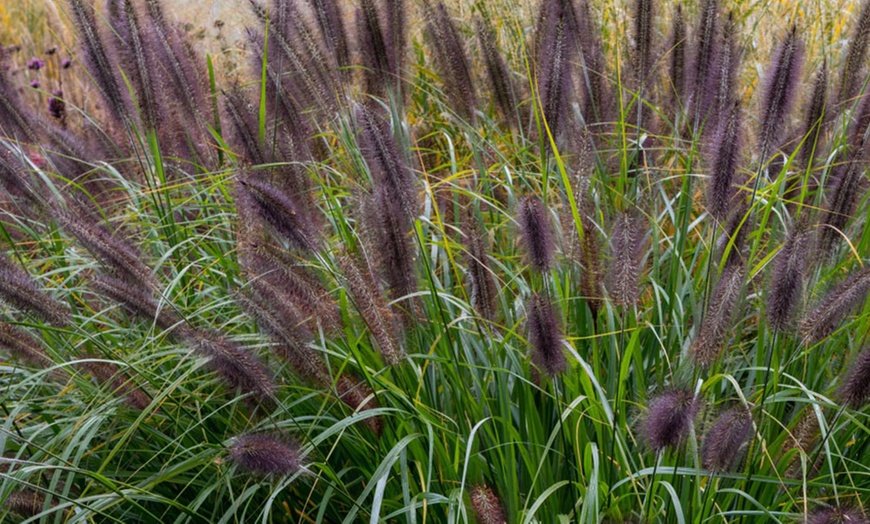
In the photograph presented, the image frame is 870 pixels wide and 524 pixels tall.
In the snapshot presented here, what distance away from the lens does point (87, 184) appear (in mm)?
4105

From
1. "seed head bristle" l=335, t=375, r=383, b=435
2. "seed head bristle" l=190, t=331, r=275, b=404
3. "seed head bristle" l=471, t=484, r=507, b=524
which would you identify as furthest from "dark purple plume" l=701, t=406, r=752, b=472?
"seed head bristle" l=190, t=331, r=275, b=404

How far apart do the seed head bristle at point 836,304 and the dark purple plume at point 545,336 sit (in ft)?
1.62

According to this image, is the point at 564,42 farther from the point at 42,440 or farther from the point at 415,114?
the point at 415,114

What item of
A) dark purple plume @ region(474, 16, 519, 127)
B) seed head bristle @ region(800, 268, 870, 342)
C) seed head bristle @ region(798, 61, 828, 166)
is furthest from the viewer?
dark purple plume @ region(474, 16, 519, 127)

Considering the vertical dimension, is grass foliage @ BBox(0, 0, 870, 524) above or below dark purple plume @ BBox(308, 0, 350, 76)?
below

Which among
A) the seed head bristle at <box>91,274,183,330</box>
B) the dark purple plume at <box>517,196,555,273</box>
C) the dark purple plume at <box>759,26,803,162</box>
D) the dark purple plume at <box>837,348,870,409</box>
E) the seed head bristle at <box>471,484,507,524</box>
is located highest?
the dark purple plume at <box>759,26,803,162</box>

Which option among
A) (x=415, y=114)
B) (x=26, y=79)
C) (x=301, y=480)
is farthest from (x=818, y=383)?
Result: (x=26, y=79)

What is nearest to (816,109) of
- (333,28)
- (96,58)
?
(333,28)

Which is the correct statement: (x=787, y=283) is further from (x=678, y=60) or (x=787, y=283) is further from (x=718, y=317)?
(x=678, y=60)

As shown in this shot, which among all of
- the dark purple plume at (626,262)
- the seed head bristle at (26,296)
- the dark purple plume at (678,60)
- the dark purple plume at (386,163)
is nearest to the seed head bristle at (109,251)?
the seed head bristle at (26,296)

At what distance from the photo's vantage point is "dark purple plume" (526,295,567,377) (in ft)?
6.52

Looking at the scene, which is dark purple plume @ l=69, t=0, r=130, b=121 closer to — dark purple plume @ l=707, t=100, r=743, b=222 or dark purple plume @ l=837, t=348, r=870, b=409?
dark purple plume @ l=707, t=100, r=743, b=222

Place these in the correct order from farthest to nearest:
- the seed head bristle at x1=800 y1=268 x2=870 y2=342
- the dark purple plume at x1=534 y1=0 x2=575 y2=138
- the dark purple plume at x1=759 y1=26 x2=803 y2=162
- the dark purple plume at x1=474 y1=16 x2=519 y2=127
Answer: the dark purple plume at x1=474 y1=16 x2=519 y2=127 < the dark purple plume at x1=534 y1=0 x2=575 y2=138 < the dark purple plume at x1=759 y1=26 x2=803 y2=162 < the seed head bristle at x1=800 y1=268 x2=870 y2=342

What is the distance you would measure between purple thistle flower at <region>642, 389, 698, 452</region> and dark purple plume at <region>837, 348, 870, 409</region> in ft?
1.02
